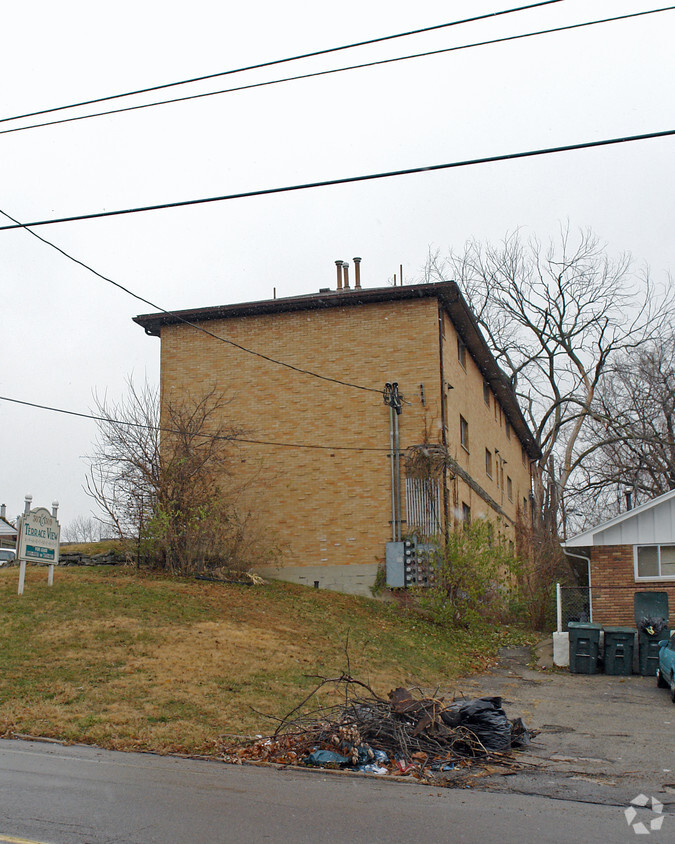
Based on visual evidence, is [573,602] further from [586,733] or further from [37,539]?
[37,539]

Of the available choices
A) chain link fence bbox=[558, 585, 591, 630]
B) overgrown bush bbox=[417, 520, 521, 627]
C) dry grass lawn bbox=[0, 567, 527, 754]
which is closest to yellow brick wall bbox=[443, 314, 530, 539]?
chain link fence bbox=[558, 585, 591, 630]

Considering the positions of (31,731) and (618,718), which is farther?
(618,718)

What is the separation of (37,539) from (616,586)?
13.1 meters

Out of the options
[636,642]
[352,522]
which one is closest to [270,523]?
[352,522]

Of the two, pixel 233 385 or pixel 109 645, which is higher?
pixel 233 385

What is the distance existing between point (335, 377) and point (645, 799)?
19.7 m

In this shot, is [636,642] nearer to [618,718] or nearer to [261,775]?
[618,718]

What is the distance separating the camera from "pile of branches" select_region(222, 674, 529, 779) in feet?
30.7

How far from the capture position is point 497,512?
1362 inches

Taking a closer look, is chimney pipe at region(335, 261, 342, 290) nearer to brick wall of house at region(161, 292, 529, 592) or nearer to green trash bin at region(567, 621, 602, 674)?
brick wall of house at region(161, 292, 529, 592)

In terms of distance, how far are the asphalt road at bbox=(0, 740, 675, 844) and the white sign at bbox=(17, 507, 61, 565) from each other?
9634mm

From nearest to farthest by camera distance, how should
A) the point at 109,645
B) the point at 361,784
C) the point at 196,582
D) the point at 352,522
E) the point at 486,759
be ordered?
1. the point at 361,784
2. the point at 486,759
3. the point at 109,645
4. the point at 196,582
5. the point at 352,522

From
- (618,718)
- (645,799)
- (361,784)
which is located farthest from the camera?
(618,718)

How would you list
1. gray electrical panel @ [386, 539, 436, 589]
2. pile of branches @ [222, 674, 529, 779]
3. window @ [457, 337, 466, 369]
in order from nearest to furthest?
pile of branches @ [222, 674, 529, 779]
gray electrical panel @ [386, 539, 436, 589]
window @ [457, 337, 466, 369]
